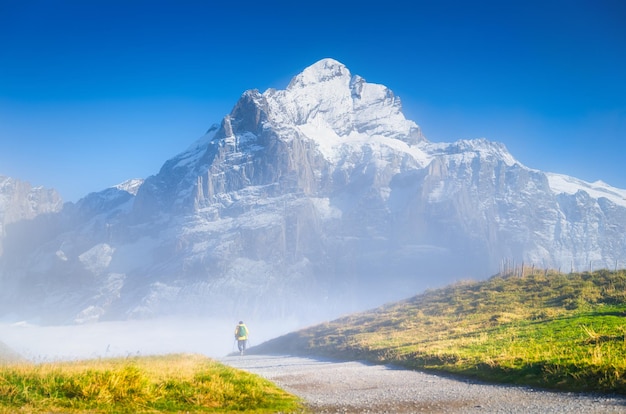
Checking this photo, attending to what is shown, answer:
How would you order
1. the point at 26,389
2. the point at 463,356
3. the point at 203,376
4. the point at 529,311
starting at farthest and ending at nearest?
1. the point at 529,311
2. the point at 463,356
3. the point at 203,376
4. the point at 26,389

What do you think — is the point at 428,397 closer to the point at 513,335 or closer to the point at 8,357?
the point at 513,335

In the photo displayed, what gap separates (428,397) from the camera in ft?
55.8

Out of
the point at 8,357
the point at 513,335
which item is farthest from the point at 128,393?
the point at 8,357

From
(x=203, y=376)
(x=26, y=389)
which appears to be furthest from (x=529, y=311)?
(x=26, y=389)

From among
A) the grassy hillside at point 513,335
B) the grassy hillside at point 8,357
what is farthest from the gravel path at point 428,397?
the grassy hillside at point 8,357

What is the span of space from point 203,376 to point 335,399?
4891mm

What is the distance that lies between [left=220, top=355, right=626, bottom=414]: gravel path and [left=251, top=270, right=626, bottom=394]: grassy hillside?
4.40 ft

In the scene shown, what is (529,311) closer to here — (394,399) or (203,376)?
(394,399)

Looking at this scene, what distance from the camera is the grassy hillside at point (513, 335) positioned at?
1784 cm

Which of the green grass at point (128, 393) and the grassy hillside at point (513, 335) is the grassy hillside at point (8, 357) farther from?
the grassy hillside at point (513, 335)

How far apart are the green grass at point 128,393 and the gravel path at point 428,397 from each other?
6.64 feet

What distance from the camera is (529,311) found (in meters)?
38.2

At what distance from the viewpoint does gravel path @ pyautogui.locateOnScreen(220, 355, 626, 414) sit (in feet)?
46.4

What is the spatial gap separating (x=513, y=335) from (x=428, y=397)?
14.0 metres
